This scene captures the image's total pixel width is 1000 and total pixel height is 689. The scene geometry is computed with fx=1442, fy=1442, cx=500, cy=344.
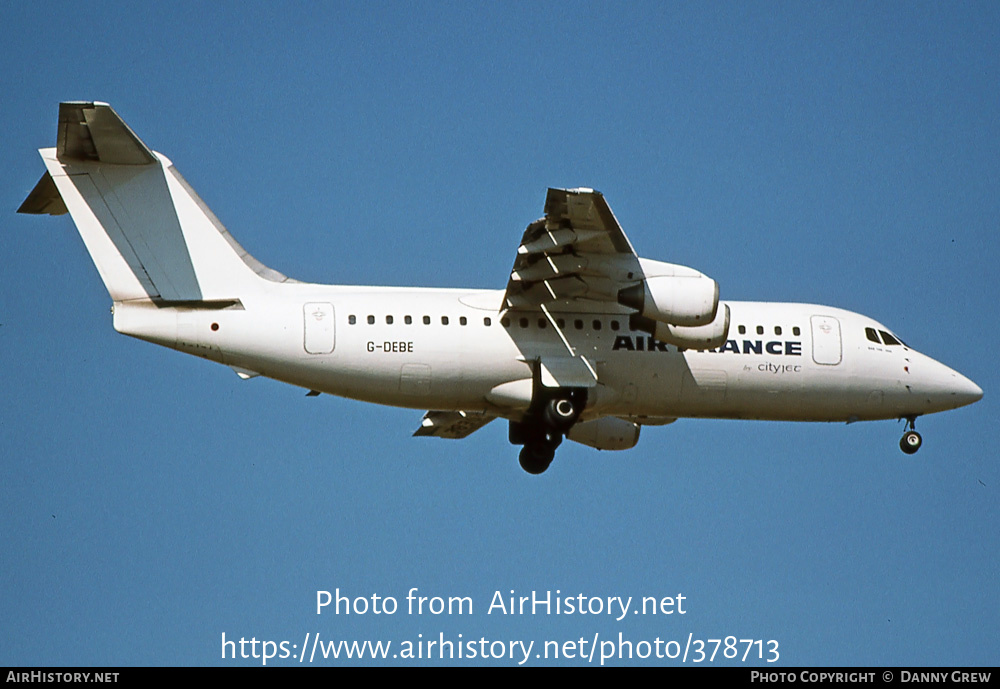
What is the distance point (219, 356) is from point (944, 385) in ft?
36.2

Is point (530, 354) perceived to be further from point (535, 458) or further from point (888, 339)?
point (888, 339)

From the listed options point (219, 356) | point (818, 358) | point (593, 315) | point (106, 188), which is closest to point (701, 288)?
point (593, 315)

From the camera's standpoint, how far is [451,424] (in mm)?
23641

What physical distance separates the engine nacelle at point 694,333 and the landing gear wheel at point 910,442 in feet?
13.4

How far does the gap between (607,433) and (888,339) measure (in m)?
4.63

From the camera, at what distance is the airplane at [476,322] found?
1895cm

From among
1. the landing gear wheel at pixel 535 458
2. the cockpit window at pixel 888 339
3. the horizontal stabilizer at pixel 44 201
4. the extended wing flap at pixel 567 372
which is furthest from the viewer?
the cockpit window at pixel 888 339

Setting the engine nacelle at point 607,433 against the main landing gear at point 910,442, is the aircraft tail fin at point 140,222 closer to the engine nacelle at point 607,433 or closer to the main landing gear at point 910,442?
the engine nacelle at point 607,433

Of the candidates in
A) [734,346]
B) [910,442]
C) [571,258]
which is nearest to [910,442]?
[910,442]

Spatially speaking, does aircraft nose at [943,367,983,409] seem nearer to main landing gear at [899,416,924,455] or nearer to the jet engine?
main landing gear at [899,416,924,455]

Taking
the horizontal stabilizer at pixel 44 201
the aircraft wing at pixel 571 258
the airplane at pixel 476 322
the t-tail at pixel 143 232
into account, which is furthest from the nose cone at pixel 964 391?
the horizontal stabilizer at pixel 44 201
